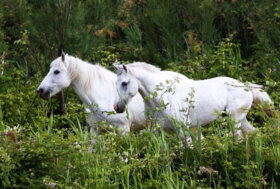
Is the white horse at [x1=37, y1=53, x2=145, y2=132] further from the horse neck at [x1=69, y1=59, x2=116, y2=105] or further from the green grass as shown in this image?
the green grass

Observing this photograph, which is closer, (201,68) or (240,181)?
(240,181)

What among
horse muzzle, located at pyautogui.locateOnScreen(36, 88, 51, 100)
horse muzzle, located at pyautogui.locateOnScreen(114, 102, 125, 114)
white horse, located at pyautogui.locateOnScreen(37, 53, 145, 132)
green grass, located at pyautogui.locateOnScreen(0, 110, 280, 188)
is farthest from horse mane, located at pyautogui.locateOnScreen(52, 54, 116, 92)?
green grass, located at pyautogui.locateOnScreen(0, 110, 280, 188)

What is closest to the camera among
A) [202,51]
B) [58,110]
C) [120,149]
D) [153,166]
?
[153,166]

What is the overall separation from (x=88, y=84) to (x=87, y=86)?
3 centimetres

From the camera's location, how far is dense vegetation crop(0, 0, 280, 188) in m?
5.00

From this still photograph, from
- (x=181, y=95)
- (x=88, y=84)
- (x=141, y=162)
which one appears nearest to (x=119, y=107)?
(x=181, y=95)

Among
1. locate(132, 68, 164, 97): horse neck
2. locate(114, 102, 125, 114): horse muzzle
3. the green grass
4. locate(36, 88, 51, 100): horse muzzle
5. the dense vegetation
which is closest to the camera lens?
the green grass

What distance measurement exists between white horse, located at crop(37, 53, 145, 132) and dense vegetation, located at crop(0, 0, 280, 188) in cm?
32

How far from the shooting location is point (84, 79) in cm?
733

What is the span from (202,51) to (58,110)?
98.5 inches

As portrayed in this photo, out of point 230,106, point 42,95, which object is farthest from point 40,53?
point 230,106

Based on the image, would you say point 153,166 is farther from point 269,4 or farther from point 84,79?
point 269,4

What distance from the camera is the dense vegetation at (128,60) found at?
5.00m

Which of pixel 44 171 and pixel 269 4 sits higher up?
pixel 269 4
